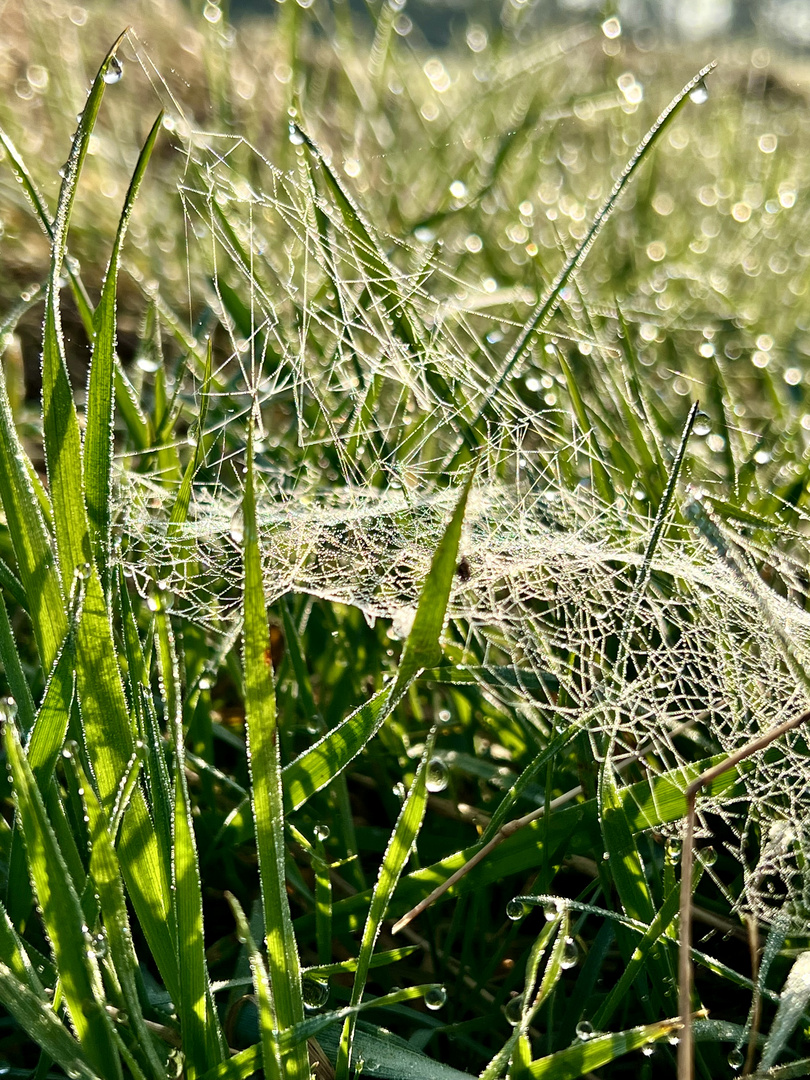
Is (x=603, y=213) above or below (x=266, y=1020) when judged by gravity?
above

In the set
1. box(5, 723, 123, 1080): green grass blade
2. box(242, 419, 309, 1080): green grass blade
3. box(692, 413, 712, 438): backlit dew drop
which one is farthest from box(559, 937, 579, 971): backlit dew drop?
box(692, 413, 712, 438): backlit dew drop

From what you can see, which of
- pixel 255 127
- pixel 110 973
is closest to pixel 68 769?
pixel 110 973

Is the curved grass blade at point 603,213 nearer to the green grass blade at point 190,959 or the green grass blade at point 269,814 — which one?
the green grass blade at point 269,814

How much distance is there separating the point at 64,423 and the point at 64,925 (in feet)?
1.32

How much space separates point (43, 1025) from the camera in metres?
0.64

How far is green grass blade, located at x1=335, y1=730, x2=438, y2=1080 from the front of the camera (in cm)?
71

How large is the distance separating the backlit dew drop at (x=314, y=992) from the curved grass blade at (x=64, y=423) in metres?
0.39

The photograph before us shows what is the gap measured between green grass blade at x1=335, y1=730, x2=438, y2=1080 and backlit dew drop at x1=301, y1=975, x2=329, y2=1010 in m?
0.03

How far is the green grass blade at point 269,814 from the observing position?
654 mm

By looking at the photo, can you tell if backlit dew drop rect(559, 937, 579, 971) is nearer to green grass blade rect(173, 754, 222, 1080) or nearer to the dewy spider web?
the dewy spider web

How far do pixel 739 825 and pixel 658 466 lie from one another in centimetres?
41

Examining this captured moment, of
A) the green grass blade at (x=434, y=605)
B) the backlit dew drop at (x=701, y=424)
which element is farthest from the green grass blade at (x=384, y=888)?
the backlit dew drop at (x=701, y=424)

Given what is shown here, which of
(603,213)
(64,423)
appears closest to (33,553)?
(64,423)

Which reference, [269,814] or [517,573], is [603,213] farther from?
[269,814]
